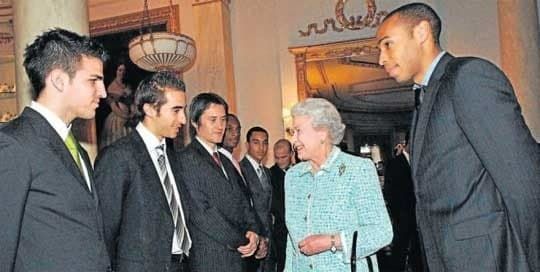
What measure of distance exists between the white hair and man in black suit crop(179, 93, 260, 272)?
0.91 m

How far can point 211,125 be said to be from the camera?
3.92 metres

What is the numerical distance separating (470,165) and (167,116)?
1711mm

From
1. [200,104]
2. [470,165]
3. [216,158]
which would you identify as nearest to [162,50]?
[200,104]

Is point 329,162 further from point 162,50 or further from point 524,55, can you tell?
point 524,55

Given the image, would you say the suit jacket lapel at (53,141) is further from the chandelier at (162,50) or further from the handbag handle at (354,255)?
the chandelier at (162,50)

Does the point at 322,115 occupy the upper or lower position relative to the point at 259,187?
upper

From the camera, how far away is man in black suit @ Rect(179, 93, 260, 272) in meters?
3.69

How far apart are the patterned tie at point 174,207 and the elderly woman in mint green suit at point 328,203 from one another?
0.55 metres

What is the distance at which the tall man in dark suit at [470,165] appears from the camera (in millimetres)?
2045

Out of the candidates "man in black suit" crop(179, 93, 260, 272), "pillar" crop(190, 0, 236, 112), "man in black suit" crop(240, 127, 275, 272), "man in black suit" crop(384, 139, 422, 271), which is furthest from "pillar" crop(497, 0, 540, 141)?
"man in black suit" crop(179, 93, 260, 272)

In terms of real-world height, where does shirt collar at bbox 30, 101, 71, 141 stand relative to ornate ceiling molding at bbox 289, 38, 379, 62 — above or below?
below

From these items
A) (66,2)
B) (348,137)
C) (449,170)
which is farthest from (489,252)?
(348,137)

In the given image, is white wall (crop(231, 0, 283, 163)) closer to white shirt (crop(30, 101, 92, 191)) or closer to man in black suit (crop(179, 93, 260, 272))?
man in black suit (crop(179, 93, 260, 272))

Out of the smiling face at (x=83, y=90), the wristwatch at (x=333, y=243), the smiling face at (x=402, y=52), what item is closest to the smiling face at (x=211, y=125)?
the wristwatch at (x=333, y=243)
